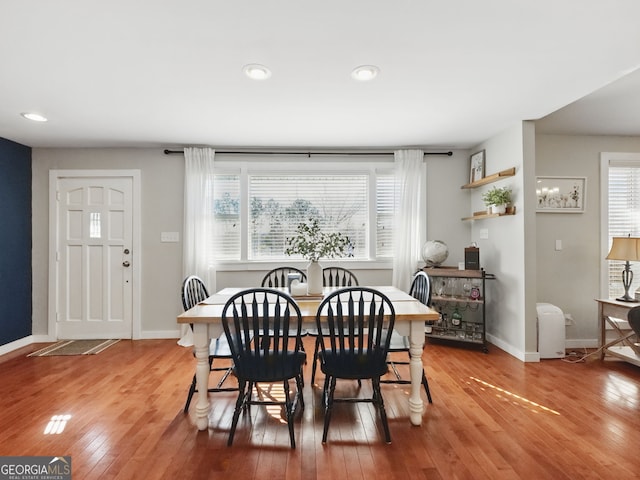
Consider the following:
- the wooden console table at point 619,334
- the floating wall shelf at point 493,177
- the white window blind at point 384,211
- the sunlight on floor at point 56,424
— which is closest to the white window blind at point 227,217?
the white window blind at point 384,211

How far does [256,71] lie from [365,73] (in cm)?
75

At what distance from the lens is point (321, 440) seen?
1.96 m

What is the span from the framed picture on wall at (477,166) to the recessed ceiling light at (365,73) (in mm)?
2202

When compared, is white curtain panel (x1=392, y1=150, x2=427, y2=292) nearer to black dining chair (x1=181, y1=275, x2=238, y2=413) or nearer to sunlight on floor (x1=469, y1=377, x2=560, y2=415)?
sunlight on floor (x1=469, y1=377, x2=560, y2=415)

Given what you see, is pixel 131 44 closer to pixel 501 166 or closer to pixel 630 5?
pixel 630 5

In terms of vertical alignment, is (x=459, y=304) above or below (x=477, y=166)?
below

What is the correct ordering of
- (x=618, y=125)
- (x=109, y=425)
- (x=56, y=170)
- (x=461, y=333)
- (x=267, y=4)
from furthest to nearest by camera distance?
(x=56, y=170) < (x=461, y=333) < (x=618, y=125) < (x=109, y=425) < (x=267, y=4)

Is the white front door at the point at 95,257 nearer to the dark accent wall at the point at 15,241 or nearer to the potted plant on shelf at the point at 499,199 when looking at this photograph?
the dark accent wall at the point at 15,241

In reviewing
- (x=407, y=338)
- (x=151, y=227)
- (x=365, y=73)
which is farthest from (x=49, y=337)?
(x=365, y=73)

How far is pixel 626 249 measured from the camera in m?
3.07

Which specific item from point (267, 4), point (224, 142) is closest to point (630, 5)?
point (267, 4)

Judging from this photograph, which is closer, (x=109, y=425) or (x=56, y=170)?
(x=109, y=425)

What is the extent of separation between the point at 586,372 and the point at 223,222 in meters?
4.07

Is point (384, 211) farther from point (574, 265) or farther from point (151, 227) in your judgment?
point (151, 227)
